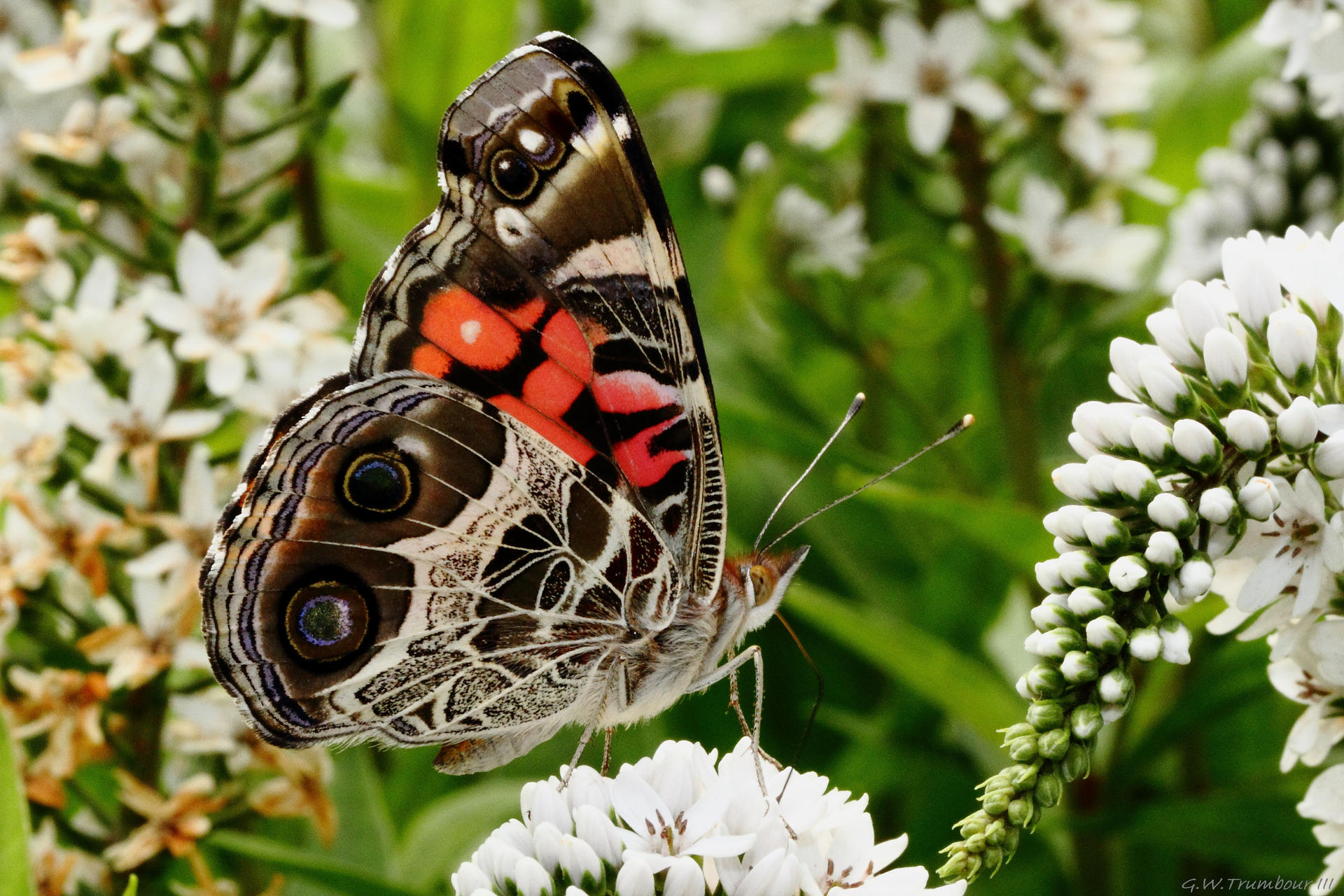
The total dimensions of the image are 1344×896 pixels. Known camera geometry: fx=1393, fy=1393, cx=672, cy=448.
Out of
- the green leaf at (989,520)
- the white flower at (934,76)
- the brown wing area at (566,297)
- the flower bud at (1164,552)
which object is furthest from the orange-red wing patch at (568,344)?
the white flower at (934,76)

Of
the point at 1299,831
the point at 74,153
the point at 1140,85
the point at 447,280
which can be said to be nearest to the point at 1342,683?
the point at 1299,831

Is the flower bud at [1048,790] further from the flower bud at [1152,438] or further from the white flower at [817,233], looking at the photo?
the white flower at [817,233]

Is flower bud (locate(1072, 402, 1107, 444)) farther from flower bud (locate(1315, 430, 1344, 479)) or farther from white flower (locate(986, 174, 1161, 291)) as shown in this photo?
white flower (locate(986, 174, 1161, 291))

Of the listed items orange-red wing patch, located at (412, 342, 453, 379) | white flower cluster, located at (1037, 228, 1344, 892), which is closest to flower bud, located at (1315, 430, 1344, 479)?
white flower cluster, located at (1037, 228, 1344, 892)

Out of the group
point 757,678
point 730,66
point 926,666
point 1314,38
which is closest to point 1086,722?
point 757,678

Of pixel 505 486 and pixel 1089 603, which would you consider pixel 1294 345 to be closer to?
pixel 1089 603

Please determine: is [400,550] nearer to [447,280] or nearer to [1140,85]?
[447,280]
